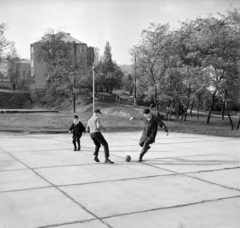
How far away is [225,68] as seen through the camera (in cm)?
3209

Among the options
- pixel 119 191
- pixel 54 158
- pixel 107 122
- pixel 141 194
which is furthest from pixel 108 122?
pixel 141 194

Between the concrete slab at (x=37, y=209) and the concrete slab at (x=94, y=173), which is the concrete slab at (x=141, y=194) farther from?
the concrete slab at (x=94, y=173)

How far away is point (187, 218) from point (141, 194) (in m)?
1.71

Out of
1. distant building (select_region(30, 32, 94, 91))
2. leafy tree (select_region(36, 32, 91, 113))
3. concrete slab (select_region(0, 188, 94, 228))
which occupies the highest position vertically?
distant building (select_region(30, 32, 94, 91))

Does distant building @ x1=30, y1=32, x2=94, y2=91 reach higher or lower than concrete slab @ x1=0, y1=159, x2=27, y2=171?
Answer: higher

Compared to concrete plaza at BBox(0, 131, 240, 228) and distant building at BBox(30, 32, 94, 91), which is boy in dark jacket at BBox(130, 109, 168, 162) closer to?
concrete plaza at BBox(0, 131, 240, 228)

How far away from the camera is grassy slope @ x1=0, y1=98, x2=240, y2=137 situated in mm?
26906

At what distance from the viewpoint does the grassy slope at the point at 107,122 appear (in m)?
26.9

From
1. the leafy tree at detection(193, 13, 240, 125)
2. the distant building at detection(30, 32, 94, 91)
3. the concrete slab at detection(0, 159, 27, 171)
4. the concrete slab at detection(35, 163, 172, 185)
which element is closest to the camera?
the concrete slab at detection(35, 163, 172, 185)

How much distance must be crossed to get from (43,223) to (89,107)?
48233 millimetres

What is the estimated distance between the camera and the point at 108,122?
33750 mm

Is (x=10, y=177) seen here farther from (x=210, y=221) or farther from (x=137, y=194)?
(x=210, y=221)

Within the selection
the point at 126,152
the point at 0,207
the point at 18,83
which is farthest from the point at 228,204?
the point at 18,83

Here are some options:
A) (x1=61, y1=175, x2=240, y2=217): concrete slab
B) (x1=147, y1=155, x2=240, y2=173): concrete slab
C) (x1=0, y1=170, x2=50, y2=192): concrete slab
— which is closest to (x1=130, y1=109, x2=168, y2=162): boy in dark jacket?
(x1=147, y1=155, x2=240, y2=173): concrete slab
